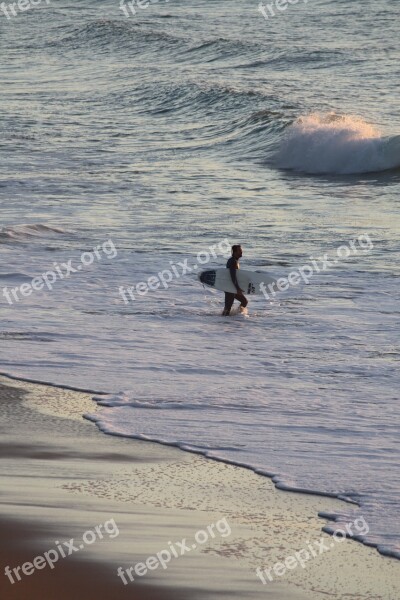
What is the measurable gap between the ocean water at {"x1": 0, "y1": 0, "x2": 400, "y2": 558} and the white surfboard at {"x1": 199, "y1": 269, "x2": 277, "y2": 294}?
21 centimetres

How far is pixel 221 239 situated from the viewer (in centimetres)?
1858

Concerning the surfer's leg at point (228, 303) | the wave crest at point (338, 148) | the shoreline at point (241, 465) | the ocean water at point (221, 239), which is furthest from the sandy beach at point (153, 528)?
the wave crest at point (338, 148)

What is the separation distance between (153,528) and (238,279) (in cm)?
731

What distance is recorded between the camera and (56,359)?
11.6 meters

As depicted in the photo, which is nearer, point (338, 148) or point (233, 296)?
point (233, 296)

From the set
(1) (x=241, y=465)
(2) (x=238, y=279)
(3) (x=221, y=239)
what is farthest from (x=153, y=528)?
(3) (x=221, y=239)

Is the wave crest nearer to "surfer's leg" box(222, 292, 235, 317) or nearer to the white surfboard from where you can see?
the white surfboard

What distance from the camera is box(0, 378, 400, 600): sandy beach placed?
21.9 ft

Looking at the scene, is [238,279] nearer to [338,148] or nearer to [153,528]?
[153,528]

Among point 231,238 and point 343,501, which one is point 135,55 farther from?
point 343,501

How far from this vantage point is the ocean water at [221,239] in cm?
973

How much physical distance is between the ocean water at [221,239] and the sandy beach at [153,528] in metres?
0.31

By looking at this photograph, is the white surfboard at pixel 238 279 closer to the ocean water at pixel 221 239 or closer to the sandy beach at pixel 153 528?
the ocean water at pixel 221 239

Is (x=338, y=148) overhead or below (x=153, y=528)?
below
